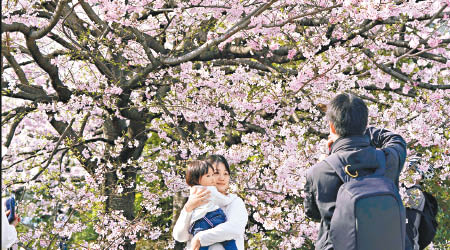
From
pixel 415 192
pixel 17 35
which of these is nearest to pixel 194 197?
pixel 415 192

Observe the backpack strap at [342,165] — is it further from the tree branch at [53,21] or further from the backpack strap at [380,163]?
the tree branch at [53,21]

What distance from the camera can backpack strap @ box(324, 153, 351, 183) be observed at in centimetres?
248

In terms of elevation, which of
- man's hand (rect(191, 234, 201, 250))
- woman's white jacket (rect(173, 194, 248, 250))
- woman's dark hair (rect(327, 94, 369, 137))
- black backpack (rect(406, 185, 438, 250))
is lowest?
black backpack (rect(406, 185, 438, 250))

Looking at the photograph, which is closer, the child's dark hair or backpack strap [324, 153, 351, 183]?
backpack strap [324, 153, 351, 183]

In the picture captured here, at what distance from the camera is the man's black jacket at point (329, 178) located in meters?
2.51

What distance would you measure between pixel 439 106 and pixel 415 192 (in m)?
1.40

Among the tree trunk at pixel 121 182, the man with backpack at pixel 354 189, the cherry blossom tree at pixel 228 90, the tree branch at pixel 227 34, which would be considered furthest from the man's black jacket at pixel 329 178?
the tree trunk at pixel 121 182

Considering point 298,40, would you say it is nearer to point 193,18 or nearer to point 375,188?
point 193,18

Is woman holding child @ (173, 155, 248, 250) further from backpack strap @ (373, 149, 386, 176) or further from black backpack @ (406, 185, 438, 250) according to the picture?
black backpack @ (406, 185, 438, 250)

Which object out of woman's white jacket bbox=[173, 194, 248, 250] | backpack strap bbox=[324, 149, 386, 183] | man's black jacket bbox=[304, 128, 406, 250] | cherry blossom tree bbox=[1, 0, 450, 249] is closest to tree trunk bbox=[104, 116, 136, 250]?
cherry blossom tree bbox=[1, 0, 450, 249]

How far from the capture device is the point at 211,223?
3.02 m

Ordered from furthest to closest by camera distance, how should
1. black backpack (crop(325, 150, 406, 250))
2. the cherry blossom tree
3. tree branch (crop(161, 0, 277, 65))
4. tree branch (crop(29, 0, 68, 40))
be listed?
the cherry blossom tree, tree branch (crop(161, 0, 277, 65)), tree branch (crop(29, 0, 68, 40)), black backpack (crop(325, 150, 406, 250))

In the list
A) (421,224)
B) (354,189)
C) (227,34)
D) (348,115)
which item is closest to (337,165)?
(354,189)

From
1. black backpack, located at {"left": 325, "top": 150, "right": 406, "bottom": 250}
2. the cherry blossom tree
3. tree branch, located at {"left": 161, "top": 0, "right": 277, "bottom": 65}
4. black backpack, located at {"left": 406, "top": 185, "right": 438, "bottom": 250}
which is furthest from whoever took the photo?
the cherry blossom tree
